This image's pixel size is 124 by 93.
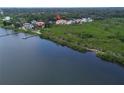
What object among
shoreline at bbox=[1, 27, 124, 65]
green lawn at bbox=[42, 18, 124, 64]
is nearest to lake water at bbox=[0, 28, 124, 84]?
shoreline at bbox=[1, 27, 124, 65]

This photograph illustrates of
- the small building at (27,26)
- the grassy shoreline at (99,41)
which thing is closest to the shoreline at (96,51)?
the grassy shoreline at (99,41)

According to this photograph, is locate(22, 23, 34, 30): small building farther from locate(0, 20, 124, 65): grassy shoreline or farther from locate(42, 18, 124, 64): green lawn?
locate(42, 18, 124, 64): green lawn

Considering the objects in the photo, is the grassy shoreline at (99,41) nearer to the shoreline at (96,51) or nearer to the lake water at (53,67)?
the shoreline at (96,51)

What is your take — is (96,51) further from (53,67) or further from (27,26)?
(27,26)

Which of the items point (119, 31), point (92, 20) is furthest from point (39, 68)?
point (92, 20)

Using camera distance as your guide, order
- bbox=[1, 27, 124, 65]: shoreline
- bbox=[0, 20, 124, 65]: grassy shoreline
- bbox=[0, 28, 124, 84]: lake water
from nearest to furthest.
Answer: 1. bbox=[0, 28, 124, 84]: lake water
2. bbox=[1, 27, 124, 65]: shoreline
3. bbox=[0, 20, 124, 65]: grassy shoreline

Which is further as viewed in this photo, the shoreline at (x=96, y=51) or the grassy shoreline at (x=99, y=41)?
the grassy shoreline at (x=99, y=41)

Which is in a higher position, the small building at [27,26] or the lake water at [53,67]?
the lake water at [53,67]

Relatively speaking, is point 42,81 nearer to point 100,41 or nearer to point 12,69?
point 12,69
